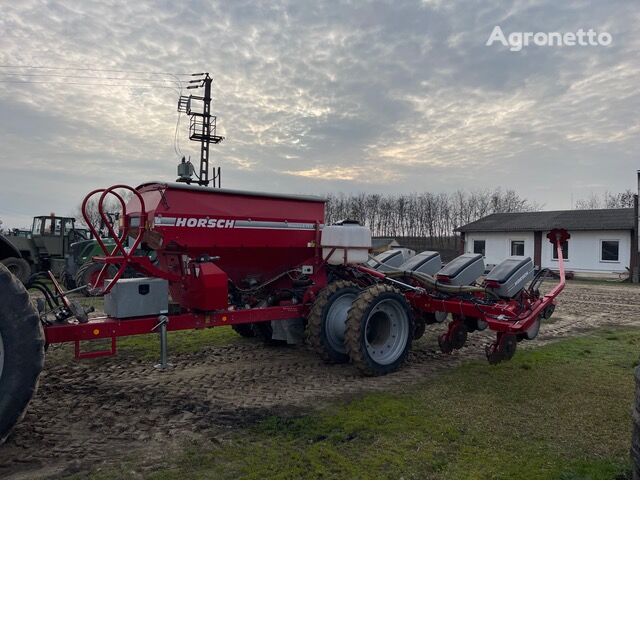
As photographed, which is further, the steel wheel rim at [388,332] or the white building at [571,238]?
the white building at [571,238]

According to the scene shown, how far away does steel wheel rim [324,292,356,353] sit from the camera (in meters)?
A: 6.21

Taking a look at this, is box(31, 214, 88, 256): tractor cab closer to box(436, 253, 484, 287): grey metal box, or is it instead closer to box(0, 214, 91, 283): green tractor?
box(0, 214, 91, 283): green tractor

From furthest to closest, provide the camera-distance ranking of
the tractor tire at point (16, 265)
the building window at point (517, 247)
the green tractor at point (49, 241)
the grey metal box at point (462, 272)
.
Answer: the building window at point (517, 247) → the green tractor at point (49, 241) → the grey metal box at point (462, 272) → the tractor tire at point (16, 265)

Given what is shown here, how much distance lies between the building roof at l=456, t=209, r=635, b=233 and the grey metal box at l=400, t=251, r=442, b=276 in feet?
61.8

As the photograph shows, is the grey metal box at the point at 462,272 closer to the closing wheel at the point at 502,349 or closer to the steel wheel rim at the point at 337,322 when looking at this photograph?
the closing wheel at the point at 502,349

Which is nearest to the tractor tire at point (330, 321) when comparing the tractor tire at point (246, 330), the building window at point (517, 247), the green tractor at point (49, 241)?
the tractor tire at point (246, 330)

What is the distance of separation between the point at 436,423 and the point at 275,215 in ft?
8.76

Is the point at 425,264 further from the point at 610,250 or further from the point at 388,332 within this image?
the point at 610,250

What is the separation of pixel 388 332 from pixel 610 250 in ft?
69.0

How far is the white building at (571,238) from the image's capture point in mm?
23469

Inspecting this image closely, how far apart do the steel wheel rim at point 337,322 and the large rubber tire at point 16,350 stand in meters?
3.22

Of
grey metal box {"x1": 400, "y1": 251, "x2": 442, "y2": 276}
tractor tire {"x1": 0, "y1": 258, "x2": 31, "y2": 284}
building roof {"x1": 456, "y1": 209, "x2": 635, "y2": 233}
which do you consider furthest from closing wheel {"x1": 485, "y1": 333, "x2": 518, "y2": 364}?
building roof {"x1": 456, "y1": 209, "x2": 635, "y2": 233}

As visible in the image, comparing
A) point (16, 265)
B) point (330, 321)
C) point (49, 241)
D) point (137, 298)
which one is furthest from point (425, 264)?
point (49, 241)

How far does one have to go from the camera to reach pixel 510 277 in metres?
6.54
